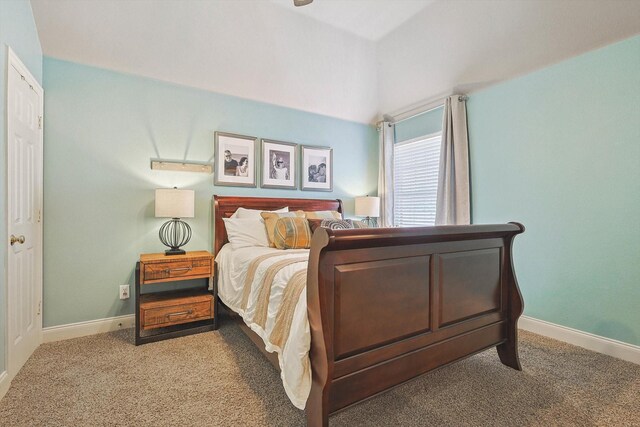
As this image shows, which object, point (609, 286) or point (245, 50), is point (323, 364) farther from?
point (245, 50)

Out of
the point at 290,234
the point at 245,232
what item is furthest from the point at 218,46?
the point at 290,234

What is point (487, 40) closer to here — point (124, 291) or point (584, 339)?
point (584, 339)

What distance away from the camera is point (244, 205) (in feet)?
11.4

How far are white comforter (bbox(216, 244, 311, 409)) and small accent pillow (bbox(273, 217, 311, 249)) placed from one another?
297 millimetres

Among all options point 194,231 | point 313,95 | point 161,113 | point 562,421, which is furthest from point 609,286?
point 161,113

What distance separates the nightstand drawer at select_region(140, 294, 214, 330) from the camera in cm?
252

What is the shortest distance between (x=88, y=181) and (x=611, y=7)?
184 inches

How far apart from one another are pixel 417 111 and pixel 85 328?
14.9 feet

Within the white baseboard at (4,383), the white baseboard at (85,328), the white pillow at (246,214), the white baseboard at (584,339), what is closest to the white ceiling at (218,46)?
the white pillow at (246,214)

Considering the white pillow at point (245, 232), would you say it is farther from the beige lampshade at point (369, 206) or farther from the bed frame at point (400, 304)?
the bed frame at point (400, 304)

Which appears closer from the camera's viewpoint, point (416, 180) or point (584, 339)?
point (584, 339)

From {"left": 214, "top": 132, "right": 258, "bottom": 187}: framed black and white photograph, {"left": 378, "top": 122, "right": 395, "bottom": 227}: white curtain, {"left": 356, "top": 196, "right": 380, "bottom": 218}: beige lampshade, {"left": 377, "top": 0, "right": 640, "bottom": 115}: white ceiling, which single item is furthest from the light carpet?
{"left": 377, "top": 0, "right": 640, "bottom": 115}: white ceiling

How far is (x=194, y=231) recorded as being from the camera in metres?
3.25

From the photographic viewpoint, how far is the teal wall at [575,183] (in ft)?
7.48
